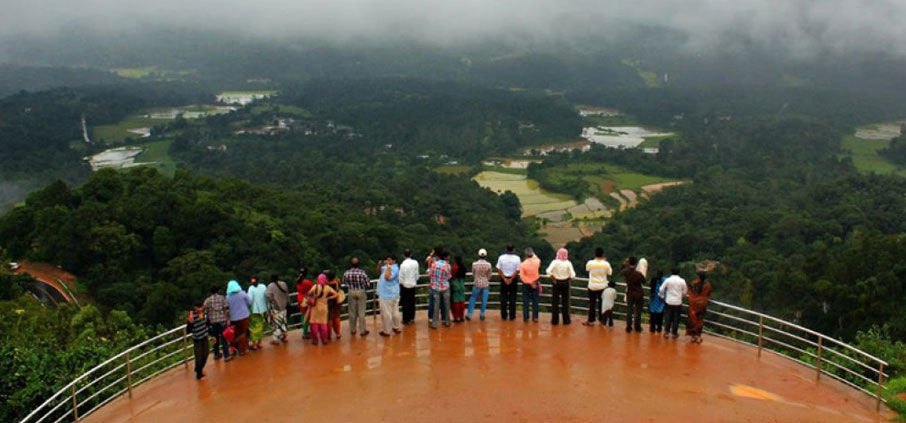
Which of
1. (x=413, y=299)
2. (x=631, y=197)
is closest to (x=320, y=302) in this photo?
(x=413, y=299)

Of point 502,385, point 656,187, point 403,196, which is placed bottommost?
point 656,187

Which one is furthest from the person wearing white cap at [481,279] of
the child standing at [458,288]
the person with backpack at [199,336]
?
the person with backpack at [199,336]

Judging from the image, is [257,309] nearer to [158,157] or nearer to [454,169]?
[454,169]

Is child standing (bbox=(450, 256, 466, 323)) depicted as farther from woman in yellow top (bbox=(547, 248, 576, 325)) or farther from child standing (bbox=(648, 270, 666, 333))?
child standing (bbox=(648, 270, 666, 333))

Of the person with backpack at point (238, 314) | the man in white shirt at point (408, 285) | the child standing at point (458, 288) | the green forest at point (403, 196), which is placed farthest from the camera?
the green forest at point (403, 196)

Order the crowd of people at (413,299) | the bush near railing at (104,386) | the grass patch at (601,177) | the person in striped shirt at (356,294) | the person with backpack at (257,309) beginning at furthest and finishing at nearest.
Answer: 1. the grass patch at (601,177)
2. the person in striped shirt at (356,294)
3. the person with backpack at (257,309)
4. the crowd of people at (413,299)
5. the bush near railing at (104,386)

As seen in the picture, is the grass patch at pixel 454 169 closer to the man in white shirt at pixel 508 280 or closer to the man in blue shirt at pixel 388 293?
the man in white shirt at pixel 508 280

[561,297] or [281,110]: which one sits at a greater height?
[561,297]
